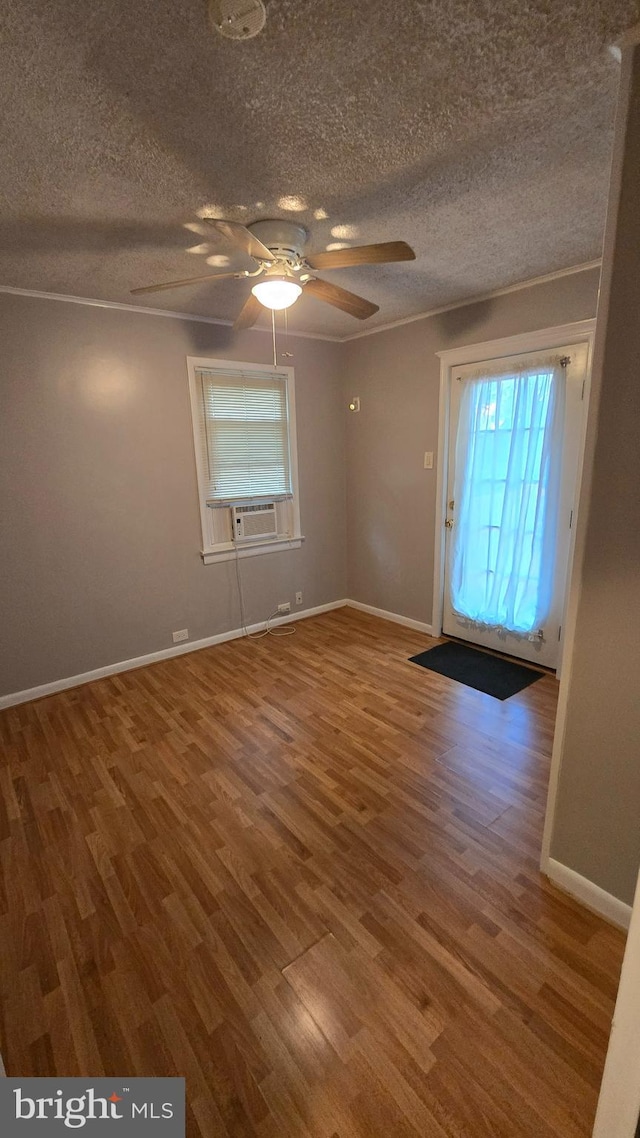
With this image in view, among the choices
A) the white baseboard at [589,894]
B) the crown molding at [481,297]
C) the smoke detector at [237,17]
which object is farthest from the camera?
the crown molding at [481,297]

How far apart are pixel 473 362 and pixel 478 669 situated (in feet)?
7.30

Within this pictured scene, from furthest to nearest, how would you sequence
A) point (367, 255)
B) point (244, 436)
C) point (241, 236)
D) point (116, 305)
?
point (244, 436) → point (116, 305) → point (367, 255) → point (241, 236)

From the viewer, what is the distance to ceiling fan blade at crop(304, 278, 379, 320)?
205cm

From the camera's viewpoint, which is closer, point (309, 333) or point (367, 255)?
point (367, 255)

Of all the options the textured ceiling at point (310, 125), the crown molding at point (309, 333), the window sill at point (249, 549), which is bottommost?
the window sill at point (249, 549)

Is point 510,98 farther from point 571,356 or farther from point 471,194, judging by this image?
point 571,356

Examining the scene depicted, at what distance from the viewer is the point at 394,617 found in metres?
4.20

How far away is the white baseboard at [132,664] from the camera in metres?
2.98

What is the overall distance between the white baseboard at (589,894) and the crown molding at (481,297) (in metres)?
2.89

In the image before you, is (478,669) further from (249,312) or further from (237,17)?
(237,17)

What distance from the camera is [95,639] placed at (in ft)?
10.6

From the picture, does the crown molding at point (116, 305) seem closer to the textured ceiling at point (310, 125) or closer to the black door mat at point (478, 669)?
the textured ceiling at point (310, 125)

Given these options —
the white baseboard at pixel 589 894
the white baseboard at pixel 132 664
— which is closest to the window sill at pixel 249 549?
the white baseboard at pixel 132 664

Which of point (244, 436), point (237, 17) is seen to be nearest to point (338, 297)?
point (237, 17)
